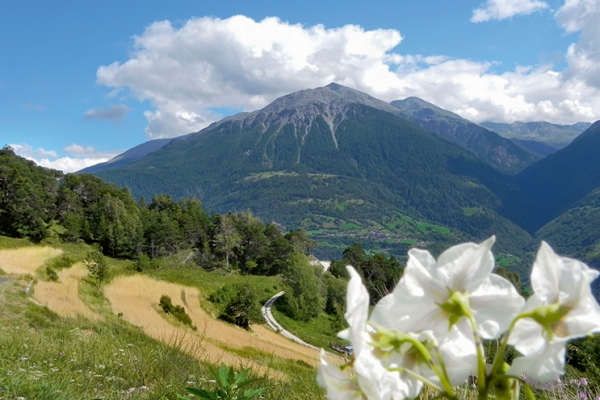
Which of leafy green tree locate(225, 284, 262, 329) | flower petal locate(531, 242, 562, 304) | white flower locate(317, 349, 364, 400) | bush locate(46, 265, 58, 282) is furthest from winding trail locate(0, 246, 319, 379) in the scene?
flower petal locate(531, 242, 562, 304)

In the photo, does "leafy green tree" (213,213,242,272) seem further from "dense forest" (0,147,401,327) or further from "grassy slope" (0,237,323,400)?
"grassy slope" (0,237,323,400)

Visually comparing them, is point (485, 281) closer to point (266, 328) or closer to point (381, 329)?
point (381, 329)

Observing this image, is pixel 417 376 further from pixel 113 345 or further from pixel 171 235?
pixel 171 235

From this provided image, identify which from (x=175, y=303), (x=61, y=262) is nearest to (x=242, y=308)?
(x=175, y=303)

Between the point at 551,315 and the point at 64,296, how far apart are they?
78.6 feet

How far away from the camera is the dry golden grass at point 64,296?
18170mm

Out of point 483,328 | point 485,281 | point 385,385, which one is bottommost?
point 385,385

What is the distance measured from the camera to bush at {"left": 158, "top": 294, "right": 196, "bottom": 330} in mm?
29047

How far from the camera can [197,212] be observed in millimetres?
82625

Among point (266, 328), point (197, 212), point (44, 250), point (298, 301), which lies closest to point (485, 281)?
point (44, 250)

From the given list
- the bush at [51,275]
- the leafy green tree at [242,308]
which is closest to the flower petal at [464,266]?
the bush at [51,275]

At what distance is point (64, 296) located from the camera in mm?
21531

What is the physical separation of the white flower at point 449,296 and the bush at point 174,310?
1143 inches

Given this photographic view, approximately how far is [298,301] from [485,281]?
58012 millimetres
